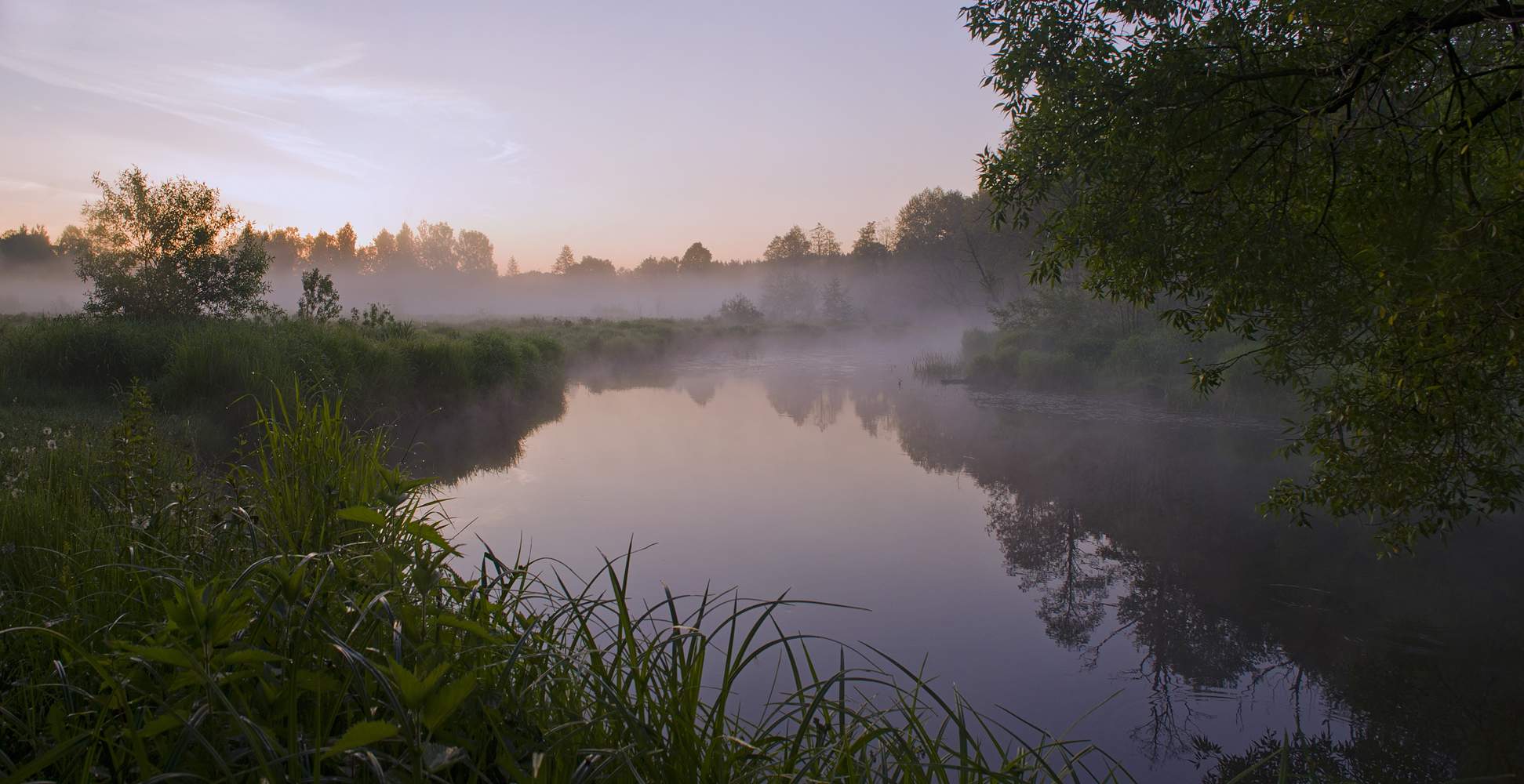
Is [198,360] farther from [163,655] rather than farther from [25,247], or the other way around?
[25,247]

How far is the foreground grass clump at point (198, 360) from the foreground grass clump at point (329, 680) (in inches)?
165

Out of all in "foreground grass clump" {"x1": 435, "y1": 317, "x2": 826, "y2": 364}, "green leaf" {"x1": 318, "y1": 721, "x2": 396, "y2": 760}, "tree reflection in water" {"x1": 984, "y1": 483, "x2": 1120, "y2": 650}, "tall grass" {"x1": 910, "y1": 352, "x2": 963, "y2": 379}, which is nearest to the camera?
"green leaf" {"x1": 318, "y1": 721, "x2": 396, "y2": 760}

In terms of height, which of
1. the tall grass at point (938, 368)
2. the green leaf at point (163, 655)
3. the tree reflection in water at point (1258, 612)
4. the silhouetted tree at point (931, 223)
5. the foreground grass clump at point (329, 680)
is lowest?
the tree reflection in water at point (1258, 612)

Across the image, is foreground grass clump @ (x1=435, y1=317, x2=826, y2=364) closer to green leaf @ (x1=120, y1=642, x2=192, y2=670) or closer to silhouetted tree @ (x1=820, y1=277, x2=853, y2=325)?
silhouetted tree @ (x1=820, y1=277, x2=853, y2=325)

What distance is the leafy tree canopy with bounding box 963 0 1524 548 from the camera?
3.83 meters

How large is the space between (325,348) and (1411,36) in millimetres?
11852

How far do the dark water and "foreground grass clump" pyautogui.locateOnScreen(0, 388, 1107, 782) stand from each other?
63.8 inches

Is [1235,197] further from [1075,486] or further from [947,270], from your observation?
[947,270]

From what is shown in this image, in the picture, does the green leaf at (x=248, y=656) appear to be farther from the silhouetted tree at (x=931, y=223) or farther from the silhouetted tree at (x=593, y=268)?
the silhouetted tree at (x=593, y=268)

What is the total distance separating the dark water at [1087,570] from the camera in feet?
14.8

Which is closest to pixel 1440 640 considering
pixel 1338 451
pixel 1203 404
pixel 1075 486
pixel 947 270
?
pixel 1338 451

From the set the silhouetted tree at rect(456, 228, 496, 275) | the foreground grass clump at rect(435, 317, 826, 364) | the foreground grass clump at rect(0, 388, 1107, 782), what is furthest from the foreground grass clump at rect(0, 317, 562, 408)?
the silhouetted tree at rect(456, 228, 496, 275)

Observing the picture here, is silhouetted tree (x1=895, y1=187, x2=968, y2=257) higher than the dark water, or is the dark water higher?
silhouetted tree (x1=895, y1=187, x2=968, y2=257)

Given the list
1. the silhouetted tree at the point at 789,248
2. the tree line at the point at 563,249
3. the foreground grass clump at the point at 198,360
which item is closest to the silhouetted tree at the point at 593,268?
the tree line at the point at 563,249
